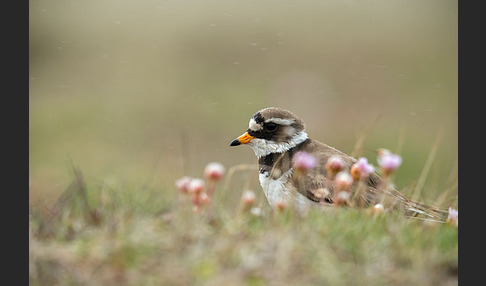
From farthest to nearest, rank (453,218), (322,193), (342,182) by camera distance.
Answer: (322,193), (453,218), (342,182)

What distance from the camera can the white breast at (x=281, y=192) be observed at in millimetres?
7672

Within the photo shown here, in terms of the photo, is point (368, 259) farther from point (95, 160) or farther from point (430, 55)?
point (430, 55)

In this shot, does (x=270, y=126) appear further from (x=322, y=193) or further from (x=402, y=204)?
(x=402, y=204)

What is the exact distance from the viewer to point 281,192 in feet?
25.6

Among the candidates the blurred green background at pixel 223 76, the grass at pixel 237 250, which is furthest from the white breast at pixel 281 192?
the blurred green background at pixel 223 76

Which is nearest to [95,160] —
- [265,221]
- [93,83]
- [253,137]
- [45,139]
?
[45,139]

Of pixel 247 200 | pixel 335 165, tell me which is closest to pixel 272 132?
pixel 247 200

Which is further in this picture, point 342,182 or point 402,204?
point 402,204

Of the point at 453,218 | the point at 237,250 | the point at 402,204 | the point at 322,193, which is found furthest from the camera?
the point at 402,204

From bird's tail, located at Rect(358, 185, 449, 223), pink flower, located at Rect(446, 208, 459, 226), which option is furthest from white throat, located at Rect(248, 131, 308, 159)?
pink flower, located at Rect(446, 208, 459, 226)

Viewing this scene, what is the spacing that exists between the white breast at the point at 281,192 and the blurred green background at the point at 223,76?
7.56m

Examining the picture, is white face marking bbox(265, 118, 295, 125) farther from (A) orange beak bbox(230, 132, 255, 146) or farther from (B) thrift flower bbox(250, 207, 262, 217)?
(B) thrift flower bbox(250, 207, 262, 217)

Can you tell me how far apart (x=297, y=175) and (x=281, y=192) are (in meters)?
0.39

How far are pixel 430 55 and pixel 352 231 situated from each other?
45.7 ft
